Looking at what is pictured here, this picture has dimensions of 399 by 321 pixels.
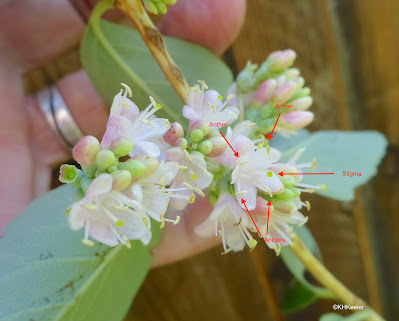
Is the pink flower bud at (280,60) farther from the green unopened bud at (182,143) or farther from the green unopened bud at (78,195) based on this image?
the green unopened bud at (78,195)

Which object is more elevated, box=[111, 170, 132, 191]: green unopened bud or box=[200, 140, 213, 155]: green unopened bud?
box=[111, 170, 132, 191]: green unopened bud

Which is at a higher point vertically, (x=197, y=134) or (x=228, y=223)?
(x=197, y=134)

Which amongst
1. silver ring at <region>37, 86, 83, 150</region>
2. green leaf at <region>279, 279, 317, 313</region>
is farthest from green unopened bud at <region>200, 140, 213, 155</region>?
green leaf at <region>279, 279, 317, 313</region>

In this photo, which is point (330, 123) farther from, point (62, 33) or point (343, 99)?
point (62, 33)

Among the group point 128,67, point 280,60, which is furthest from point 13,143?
point 280,60

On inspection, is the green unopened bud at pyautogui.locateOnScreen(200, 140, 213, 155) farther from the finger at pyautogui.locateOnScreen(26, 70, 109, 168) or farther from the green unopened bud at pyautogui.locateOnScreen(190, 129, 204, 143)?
the finger at pyautogui.locateOnScreen(26, 70, 109, 168)

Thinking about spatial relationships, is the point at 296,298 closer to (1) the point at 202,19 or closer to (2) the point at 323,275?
(2) the point at 323,275

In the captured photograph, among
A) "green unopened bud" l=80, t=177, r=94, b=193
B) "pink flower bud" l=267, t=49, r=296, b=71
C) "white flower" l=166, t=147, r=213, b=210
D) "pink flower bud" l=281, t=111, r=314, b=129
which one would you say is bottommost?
"pink flower bud" l=281, t=111, r=314, b=129
